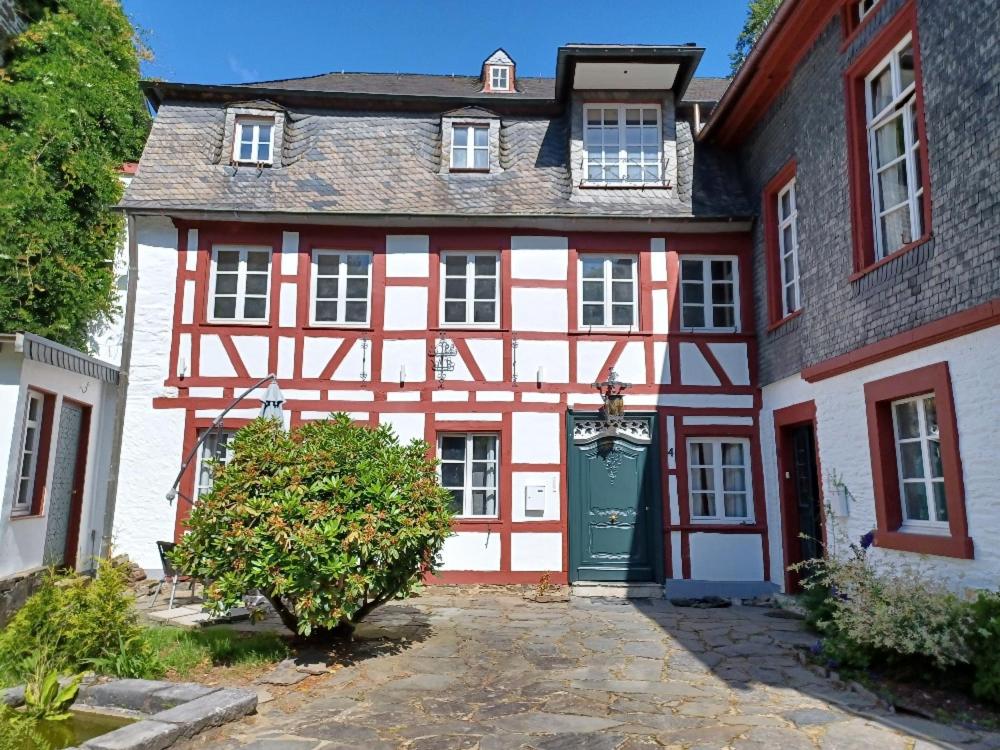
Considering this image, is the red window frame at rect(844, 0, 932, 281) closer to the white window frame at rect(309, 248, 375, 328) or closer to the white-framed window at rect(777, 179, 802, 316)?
the white-framed window at rect(777, 179, 802, 316)

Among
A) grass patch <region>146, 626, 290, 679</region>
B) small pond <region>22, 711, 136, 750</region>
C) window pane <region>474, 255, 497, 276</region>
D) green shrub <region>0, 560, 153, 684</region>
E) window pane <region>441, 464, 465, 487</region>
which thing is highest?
window pane <region>474, 255, 497, 276</region>

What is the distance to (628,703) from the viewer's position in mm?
5004

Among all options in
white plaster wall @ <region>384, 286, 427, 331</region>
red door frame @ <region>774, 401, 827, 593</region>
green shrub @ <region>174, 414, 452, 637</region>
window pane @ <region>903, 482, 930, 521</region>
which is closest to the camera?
green shrub @ <region>174, 414, 452, 637</region>

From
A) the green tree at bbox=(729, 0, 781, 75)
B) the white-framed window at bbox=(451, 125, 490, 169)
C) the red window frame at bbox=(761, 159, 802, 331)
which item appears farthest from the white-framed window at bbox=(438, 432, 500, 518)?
the green tree at bbox=(729, 0, 781, 75)

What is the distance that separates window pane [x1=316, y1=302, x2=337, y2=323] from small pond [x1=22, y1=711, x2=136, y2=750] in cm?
631

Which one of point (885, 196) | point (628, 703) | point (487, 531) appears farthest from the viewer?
point (487, 531)

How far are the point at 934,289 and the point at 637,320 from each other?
4.64 m

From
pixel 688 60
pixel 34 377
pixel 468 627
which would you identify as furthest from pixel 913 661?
pixel 34 377

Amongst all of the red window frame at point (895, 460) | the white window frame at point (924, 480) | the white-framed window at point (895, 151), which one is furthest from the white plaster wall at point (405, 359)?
the white window frame at point (924, 480)

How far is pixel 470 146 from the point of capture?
441 inches

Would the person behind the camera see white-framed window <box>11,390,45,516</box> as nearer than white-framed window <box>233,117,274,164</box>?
Yes

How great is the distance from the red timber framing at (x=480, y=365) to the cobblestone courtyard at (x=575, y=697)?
2.56 m

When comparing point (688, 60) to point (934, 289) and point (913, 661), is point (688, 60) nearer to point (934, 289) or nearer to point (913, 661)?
point (934, 289)

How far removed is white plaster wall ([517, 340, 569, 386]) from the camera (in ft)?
33.2
